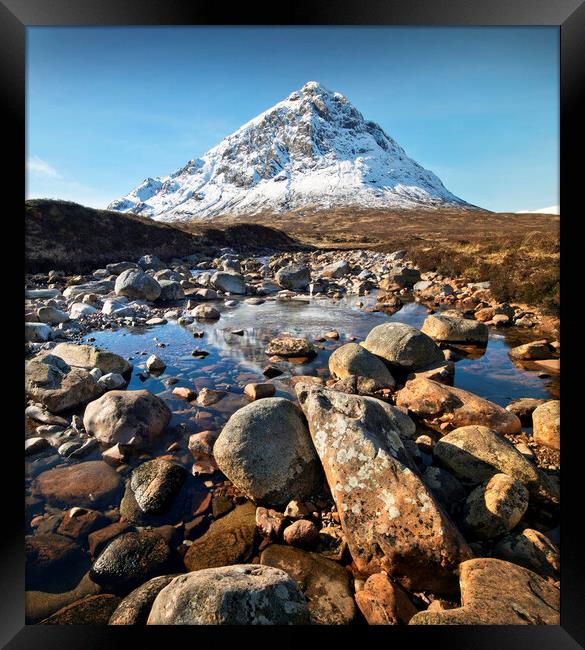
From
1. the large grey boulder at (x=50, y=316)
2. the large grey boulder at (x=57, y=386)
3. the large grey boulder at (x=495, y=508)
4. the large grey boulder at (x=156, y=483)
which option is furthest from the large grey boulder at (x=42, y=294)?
the large grey boulder at (x=495, y=508)

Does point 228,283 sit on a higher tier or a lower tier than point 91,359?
higher

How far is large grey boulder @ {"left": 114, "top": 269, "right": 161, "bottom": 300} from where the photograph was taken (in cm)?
1734

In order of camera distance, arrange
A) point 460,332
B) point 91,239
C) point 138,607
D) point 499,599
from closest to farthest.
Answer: point 499,599, point 138,607, point 460,332, point 91,239

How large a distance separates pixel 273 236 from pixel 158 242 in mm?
20214

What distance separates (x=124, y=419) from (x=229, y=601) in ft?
12.8

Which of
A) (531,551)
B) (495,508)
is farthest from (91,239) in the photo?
(531,551)

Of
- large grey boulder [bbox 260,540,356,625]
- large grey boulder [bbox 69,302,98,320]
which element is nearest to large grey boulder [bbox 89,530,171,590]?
large grey boulder [bbox 260,540,356,625]

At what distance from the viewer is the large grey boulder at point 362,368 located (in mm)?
7773

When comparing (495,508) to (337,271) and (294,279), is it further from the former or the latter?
(337,271)

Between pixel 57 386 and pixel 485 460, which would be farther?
pixel 57 386

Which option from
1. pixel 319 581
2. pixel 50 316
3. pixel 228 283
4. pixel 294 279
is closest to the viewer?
pixel 319 581

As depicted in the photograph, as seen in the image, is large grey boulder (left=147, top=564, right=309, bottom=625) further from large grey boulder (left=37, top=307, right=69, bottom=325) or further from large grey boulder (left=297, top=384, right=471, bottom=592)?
large grey boulder (left=37, top=307, right=69, bottom=325)

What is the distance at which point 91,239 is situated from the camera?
28.4 meters

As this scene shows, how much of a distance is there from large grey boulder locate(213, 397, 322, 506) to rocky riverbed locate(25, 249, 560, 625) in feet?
0.06
